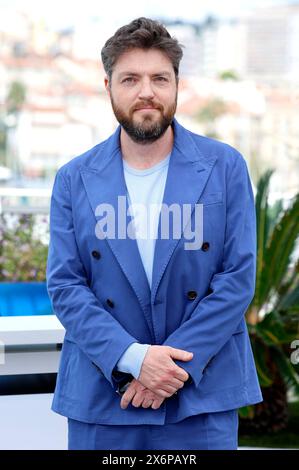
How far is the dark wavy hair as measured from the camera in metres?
1.76

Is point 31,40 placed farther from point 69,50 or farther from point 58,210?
point 58,210

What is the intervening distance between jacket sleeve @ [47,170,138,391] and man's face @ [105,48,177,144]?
0.22m

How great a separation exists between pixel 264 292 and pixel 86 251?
3047mm

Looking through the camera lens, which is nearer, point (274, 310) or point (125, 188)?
point (125, 188)

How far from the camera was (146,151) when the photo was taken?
1859 millimetres

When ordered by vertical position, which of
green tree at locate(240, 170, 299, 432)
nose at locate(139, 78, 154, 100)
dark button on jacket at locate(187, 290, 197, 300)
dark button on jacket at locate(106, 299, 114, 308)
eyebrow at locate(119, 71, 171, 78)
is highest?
eyebrow at locate(119, 71, 171, 78)

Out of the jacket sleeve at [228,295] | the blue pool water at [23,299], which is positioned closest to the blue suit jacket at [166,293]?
the jacket sleeve at [228,295]

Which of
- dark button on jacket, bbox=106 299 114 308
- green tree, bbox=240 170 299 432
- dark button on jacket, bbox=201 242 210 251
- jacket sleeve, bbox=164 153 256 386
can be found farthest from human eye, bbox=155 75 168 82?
green tree, bbox=240 170 299 432

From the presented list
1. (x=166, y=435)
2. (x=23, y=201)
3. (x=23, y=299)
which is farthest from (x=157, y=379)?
(x=23, y=201)

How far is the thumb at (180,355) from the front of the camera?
5.64ft

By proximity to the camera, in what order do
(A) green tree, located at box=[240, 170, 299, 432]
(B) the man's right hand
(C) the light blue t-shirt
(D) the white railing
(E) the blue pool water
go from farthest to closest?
1. (D) the white railing
2. (A) green tree, located at box=[240, 170, 299, 432]
3. (E) the blue pool water
4. (C) the light blue t-shirt
5. (B) the man's right hand

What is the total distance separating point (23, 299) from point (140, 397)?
51.6 inches

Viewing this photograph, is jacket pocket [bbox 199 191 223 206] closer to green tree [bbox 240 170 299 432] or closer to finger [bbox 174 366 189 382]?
finger [bbox 174 366 189 382]

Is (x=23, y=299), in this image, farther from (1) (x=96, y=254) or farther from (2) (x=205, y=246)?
(2) (x=205, y=246)
